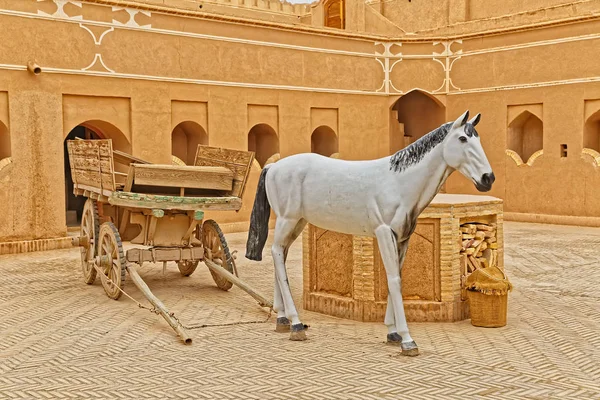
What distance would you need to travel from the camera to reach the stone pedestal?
7.53 meters

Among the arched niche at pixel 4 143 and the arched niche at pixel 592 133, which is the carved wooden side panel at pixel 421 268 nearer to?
the arched niche at pixel 4 143

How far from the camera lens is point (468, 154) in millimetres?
6211

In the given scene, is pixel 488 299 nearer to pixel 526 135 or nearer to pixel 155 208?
pixel 155 208

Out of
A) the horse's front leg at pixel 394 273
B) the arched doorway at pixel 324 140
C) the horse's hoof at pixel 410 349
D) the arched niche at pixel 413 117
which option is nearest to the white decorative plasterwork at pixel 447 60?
the arched niche at pixel 413 117

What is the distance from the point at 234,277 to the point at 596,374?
439 cm

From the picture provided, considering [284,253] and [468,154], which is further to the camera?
[284,253]

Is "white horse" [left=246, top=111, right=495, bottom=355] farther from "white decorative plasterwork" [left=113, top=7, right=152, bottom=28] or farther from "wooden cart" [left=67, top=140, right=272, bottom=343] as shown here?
"white decorative plasterwork" [left=113, top=7, right=152, bottom=28]

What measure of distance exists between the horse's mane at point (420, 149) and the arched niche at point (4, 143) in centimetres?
979

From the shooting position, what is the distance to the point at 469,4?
22.1 m

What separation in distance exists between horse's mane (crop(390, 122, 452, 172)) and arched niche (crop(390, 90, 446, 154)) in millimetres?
14129

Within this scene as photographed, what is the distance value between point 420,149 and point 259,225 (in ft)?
6.56

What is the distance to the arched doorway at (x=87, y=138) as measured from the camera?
606 inches

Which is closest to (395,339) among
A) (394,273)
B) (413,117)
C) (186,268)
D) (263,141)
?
(394,273)

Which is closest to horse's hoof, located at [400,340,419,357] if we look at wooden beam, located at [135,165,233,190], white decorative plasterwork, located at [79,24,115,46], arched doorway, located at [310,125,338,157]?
wooden beam, located at [135,165,233,190]
